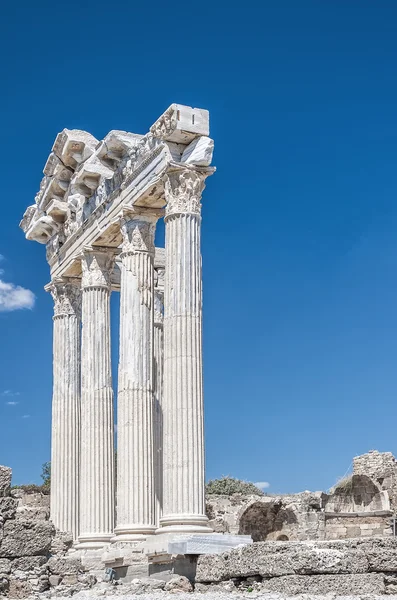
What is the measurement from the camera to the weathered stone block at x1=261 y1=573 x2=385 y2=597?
14.1 metres

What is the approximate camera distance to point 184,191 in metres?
22.2

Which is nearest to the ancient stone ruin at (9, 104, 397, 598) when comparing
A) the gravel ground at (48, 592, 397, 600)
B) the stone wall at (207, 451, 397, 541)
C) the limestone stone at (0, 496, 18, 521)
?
the limestone stone at (0, 496, 18, 521)

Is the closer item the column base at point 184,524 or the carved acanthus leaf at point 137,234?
the column base at point 184,524

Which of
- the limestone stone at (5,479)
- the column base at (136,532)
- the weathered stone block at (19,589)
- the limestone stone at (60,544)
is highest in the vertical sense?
the limestone stone at (5,479)

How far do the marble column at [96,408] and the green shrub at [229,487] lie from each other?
76.1ft

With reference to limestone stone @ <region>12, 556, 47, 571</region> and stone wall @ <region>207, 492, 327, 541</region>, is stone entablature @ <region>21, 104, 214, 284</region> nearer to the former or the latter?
limestone stone @ <region>12, 556, 47, 571</region>

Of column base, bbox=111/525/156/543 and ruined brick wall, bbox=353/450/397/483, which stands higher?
ruined brick wall, bbox=353/450/397/483

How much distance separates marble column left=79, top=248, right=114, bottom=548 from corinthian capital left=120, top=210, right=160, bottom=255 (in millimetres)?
2795

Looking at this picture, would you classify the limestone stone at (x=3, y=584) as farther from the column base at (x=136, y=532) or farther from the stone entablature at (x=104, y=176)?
the stone entablature at (x=104, y=176)

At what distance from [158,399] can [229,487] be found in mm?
23494

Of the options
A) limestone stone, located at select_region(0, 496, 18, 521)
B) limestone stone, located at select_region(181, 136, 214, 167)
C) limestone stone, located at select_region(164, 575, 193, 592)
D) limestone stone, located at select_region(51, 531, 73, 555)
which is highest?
limestone stone, located at select_region(181, 136, 214, 167)

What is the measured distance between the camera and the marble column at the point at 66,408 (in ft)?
94.8

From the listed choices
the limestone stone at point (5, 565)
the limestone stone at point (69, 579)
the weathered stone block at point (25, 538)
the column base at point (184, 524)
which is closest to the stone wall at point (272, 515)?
the column base at point (184, 524)

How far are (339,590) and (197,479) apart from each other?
686 cm
